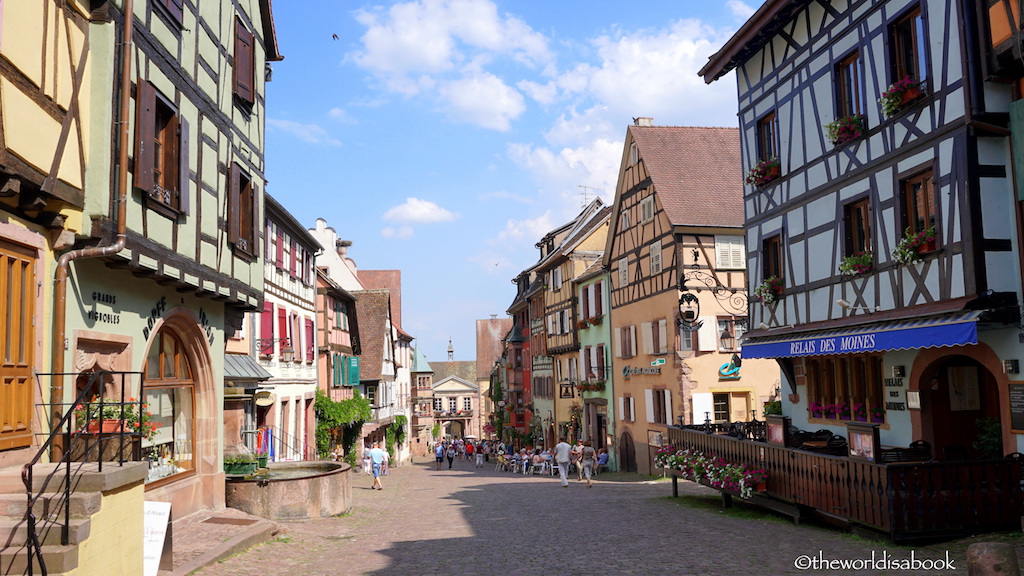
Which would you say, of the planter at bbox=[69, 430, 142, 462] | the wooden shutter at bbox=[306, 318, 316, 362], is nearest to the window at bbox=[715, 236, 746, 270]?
the wooden shutter at bbox=[306, 318, 316, 362]

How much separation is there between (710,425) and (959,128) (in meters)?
9.27

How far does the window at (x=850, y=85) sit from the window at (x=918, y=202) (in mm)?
1941

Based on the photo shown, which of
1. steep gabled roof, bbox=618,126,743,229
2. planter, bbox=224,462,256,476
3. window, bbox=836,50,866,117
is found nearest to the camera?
window, bbox=836,50,866,117

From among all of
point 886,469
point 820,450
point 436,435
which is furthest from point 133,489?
point 436,435

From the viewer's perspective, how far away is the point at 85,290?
10.5 m

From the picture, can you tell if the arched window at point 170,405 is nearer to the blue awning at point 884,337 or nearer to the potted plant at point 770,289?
the blue awning at point 884,337

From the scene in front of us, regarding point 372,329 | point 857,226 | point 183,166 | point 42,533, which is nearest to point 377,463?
point 183,166

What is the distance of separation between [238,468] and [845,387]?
11988mm

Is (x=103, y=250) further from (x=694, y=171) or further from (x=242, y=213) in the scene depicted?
(x=694, y=171)

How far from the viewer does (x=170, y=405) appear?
14703mm

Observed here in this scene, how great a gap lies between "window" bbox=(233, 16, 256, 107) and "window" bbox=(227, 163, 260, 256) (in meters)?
1.43

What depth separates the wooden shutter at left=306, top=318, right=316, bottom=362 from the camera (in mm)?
31578

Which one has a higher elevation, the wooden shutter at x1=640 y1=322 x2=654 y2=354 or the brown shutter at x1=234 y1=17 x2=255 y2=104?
the brown shutter at x1=234 y1=17 x2=255 y2=104

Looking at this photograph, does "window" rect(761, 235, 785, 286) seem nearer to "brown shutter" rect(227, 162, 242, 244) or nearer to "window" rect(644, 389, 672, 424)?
"window" rect(644, 389, 672, 424)
